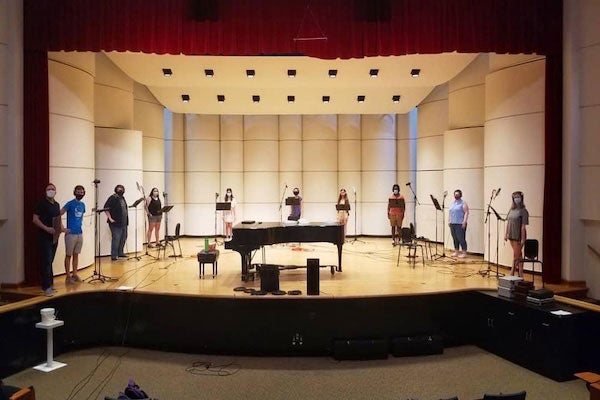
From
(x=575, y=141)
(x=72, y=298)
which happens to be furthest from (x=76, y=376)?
(x=575, y=141)

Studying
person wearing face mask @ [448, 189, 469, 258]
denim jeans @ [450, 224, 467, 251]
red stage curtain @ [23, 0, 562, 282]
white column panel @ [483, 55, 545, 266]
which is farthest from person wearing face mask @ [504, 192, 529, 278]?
denim jeans @ [450, 224, 467, 251]

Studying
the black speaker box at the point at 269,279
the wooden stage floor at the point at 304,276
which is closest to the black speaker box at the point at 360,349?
the wooden stage floor at the point at 304,276

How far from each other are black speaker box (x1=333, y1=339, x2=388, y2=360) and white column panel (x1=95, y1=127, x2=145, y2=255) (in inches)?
255

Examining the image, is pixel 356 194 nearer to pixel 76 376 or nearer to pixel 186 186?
pixel 186 186

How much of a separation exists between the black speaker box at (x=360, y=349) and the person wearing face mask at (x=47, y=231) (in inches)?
163

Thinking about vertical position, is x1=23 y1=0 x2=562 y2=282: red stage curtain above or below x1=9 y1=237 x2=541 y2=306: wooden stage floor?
above

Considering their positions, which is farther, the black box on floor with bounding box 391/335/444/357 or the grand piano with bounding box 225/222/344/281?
the grand piano with bounding box 225/222/344/281

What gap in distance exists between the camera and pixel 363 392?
5.83 meters

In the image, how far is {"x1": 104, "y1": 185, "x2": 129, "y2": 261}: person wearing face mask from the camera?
33.6ft

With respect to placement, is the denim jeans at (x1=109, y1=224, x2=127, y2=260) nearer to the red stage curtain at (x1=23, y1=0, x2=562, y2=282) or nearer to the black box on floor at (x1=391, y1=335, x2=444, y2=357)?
the red stage curtain at (x1=23, y1=0, x2=562, y2=282)

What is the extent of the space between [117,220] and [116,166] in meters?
1.55

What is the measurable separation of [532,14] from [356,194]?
27.0ft

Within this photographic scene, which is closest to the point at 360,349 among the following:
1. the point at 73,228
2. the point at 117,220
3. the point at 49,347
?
the point at 49,347

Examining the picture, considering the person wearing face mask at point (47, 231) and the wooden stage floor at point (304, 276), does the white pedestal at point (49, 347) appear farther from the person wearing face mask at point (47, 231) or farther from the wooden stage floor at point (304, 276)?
the person wearing face mask at point (47, 231)
